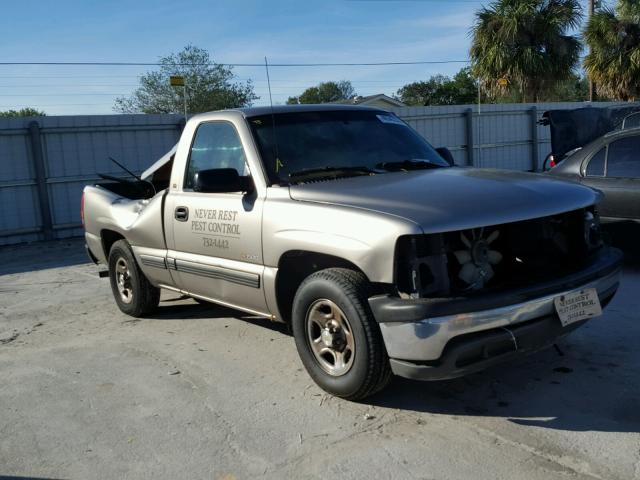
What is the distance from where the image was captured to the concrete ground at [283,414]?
3.39 m

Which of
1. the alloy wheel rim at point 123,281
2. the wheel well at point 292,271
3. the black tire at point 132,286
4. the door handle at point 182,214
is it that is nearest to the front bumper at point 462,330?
the wheel well at point 292,271

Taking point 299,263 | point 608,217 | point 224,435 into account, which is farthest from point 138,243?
point 608,217

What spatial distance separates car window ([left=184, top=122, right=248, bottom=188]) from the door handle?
20 cm

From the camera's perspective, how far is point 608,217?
7.02 metres

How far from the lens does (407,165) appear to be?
15.9 ft

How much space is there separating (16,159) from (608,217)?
10.3m

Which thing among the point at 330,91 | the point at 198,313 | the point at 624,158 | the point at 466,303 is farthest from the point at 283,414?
the point at 330,91

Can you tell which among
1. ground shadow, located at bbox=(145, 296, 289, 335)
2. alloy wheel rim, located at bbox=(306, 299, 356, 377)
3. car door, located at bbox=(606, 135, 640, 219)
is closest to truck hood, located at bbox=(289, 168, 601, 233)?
alloy wheel rim, located at bbox=(306, 299, 356, 377)

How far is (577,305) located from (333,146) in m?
1.99

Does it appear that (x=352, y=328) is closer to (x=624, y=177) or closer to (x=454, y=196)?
(x=454, y=196)

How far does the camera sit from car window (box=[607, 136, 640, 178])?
689 centimetres

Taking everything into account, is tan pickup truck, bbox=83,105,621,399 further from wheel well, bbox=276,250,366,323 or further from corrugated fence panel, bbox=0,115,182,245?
corrugated fence panel, bbox=0,115,182,245

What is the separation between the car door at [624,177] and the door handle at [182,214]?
14.5 feet

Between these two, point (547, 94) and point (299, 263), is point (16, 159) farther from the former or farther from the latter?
point (547, 94)
